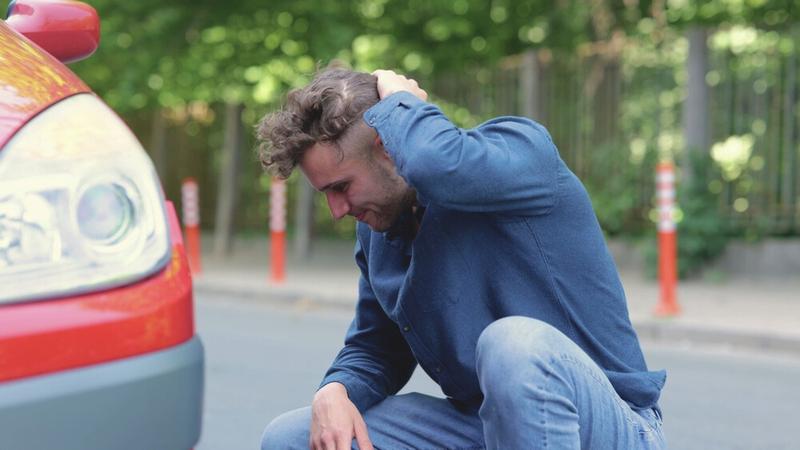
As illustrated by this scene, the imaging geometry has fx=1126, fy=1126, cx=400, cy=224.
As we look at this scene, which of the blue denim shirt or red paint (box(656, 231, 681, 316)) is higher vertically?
the blue denim shirt

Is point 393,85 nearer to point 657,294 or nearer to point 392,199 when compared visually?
point 392,199

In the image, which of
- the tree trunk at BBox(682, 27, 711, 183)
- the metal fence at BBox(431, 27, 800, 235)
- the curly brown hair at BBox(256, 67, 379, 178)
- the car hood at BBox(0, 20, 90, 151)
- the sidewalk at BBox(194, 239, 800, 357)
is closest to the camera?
the car hood at BBox(0, 20, 90, 151)

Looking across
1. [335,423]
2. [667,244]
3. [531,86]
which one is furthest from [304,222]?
[335,423]

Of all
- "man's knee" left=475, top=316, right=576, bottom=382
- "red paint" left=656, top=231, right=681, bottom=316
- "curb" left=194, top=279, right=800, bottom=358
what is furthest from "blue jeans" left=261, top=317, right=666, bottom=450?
"red paint" left=656, top=231, right=681, bottom=316

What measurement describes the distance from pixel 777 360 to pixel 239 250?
9.42 m

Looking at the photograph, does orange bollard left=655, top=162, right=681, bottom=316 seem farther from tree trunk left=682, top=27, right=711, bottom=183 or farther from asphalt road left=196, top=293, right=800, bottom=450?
tree trunk left=682, top=27, right=711, bottom=183

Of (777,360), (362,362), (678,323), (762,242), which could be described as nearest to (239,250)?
(762,242)

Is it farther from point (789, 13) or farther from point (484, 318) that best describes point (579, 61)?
point (484, 318)

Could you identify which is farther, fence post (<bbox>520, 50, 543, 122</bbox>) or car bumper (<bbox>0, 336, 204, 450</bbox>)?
fence post (<bbox>520, 50, 543, 122</bbox>)

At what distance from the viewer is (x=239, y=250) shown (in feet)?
49.6

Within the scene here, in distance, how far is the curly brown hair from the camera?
2174mm

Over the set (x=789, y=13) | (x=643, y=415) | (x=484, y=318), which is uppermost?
(x=789, y=13)

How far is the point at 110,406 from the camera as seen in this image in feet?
6.09

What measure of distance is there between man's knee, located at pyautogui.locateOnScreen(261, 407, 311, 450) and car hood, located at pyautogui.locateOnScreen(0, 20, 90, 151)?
855 mm
